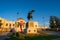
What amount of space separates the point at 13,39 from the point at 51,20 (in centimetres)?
5166

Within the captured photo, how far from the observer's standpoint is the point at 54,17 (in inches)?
3091

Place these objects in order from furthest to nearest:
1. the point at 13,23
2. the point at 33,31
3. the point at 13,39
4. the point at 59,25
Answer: the point at 13,23
the point at 59,25
the point at 33,31
the point at 13,39

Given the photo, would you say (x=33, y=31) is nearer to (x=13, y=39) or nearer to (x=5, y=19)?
(x=13, y=39)

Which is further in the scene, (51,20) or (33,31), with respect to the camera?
(51,20)

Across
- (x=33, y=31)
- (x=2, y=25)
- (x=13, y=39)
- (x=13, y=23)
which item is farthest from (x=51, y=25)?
(x=13, y=39)

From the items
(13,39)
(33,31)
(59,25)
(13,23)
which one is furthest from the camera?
(13,23)

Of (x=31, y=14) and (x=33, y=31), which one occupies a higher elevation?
(x=31, y=14)

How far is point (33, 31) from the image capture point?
44.9 metres

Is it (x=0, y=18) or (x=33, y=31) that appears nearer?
(x=33, y=31)

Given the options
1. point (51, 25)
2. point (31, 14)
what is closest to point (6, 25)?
point (51, 25)

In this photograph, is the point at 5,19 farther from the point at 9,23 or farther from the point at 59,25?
the point at 59,25

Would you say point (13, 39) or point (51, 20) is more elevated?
point (51, 20)

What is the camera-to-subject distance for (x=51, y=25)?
75.2 meters

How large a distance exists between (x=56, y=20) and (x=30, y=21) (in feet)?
114
